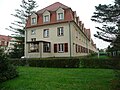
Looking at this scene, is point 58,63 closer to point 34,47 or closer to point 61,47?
point 61,47

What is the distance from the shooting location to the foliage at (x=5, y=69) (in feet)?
38.4

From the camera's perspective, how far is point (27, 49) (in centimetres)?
3612

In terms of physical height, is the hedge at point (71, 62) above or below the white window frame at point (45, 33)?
below

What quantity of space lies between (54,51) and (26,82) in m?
24.0

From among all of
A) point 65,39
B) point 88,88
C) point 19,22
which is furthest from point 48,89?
point 19,22

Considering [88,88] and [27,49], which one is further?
[27,49]

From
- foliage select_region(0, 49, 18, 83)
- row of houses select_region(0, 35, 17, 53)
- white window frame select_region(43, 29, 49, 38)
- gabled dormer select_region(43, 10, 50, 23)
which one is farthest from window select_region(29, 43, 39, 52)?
foliage select_region(0, 49, 18, 83)

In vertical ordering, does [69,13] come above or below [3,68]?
above

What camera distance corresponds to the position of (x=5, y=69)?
12.2m

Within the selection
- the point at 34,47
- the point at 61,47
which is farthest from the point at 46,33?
the point at 61,47

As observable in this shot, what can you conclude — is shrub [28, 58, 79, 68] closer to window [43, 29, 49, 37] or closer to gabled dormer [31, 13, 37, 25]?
window [43, 29, 49, 37]

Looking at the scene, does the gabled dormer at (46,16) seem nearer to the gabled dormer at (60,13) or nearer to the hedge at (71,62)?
the gabled dormer at (60,13)

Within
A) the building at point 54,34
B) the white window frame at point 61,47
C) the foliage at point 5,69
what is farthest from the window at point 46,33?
the foliage at point 5,69

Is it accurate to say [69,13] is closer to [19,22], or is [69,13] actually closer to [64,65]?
[64,65]
